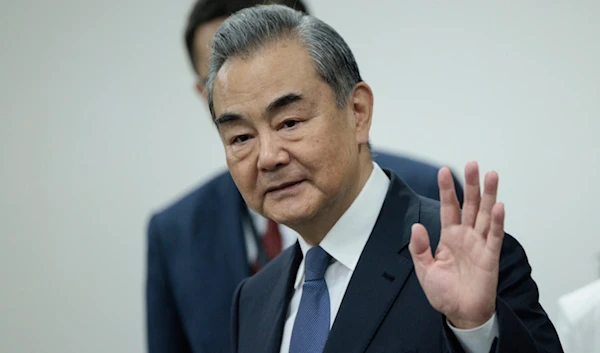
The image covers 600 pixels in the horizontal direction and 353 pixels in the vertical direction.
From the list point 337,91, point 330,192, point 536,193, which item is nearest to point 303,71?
point 337,91

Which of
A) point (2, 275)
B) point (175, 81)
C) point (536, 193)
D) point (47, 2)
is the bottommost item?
point (2, 275)

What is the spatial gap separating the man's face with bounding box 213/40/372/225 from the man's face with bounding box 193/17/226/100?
96 centimetres

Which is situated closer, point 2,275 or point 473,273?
point 473,273

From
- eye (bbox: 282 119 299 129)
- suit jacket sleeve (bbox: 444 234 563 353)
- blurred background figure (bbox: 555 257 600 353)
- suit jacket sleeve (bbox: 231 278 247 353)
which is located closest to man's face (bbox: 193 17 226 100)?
suit jacket sleeve (bbox: 231 278 247 353)

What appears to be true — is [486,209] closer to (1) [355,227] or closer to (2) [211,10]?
(1) [355,227]

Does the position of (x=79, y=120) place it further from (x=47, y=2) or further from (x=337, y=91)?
(x=337, y=91)

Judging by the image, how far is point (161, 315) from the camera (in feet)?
9.06

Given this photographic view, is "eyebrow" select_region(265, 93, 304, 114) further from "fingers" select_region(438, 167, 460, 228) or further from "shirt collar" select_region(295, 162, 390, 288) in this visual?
"fingers" select_region(438, 167, 460, 228)

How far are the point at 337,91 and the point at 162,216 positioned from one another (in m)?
1.00

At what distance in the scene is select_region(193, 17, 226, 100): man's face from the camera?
2938mm

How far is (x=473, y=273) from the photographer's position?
1609 millimetres

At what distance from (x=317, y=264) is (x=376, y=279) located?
17 cm

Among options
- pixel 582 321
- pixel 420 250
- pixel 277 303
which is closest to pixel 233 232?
pixel 277 303

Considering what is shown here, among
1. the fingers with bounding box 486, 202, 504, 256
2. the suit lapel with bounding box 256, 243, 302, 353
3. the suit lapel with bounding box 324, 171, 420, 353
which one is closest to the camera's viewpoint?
the fingers with bounding box 486, 202, 504, 256
